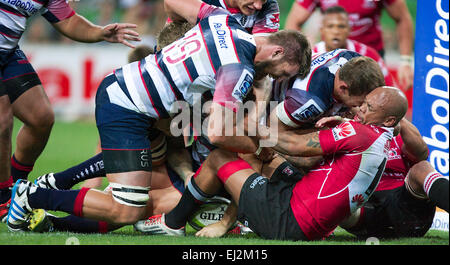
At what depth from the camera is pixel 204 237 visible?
4.45 meters

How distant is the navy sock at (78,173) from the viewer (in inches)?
201

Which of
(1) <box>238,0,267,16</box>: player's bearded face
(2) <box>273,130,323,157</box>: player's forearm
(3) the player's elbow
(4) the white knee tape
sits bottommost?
(4) the white knee tape

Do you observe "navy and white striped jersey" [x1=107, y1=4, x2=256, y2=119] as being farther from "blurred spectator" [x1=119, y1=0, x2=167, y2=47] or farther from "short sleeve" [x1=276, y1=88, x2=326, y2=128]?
"blurred spectator" [x1=119, y1=0, x2=167, y2=47]

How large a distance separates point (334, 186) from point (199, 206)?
1036mm

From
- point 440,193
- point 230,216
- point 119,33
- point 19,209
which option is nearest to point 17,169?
point 19,209

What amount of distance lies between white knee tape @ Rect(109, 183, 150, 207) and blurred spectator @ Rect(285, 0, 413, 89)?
379cm

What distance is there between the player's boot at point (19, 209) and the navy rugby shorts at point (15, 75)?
1037 millimetres

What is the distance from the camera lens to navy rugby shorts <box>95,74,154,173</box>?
4445 millimetres

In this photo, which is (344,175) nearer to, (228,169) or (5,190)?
(228,169)

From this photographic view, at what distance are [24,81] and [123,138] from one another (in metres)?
1.28

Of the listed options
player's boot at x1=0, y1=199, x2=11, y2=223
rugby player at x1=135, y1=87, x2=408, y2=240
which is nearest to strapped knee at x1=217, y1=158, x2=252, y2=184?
rugby player at x1=135, y1=87, x2=408, y2=240

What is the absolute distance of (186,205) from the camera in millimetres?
4516

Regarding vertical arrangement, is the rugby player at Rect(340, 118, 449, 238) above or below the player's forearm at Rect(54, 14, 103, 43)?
below
